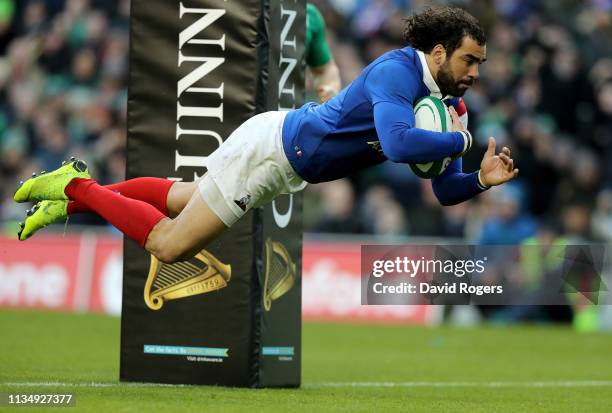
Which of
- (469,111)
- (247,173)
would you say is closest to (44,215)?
(247,173)

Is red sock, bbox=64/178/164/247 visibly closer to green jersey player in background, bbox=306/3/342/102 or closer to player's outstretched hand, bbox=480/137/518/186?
player's outstretched hand, bbox=480/137/518/186

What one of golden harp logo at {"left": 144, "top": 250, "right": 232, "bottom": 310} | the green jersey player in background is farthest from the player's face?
the green jersey player in background

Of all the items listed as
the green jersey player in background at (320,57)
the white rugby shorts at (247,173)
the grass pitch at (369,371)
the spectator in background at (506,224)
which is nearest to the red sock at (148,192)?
the white rugby shorts at (247,173)

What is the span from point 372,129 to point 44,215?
216 cm

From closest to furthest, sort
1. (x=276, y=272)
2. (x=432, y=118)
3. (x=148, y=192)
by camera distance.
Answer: (x=432, y=118)
(x=148, y=192)
(x=276, y=272)

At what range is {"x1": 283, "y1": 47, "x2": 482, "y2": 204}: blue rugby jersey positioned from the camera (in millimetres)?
6969

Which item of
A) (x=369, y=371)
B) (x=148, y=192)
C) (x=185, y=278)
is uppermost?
(x=148, y=192)

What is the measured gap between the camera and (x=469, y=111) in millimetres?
17234

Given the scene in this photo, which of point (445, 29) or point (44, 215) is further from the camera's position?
point (44, 215)

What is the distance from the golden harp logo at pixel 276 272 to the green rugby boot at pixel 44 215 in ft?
4.80

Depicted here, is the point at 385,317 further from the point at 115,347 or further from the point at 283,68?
the point at 283,68

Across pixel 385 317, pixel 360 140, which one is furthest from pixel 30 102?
pixel 360 140

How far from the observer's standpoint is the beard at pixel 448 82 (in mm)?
7230

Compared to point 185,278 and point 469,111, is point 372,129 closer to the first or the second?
point 185,278
